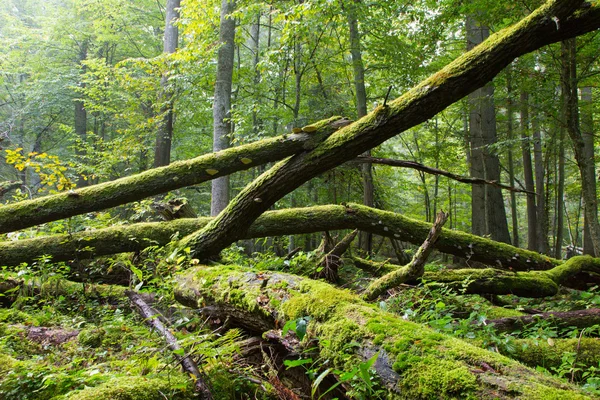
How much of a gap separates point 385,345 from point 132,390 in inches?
56.9

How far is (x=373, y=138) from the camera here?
4324mm

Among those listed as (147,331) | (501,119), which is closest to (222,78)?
(147,331)

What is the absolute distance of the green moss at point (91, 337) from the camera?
3551 mm

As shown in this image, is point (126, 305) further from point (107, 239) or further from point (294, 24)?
point (294, 24)

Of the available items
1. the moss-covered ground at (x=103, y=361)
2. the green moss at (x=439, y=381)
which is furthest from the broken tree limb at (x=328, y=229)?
the green moss at (x=439, y=381)

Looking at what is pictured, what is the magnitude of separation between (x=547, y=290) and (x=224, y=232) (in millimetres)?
4517

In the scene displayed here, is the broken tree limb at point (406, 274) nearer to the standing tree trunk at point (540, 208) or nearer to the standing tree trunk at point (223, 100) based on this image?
the standing tree trunk at point (223, 100)

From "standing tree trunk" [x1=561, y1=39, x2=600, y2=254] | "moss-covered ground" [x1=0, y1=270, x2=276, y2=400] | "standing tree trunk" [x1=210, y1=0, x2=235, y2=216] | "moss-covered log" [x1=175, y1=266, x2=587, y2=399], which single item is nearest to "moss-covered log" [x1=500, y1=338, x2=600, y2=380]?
"moss-covered log" [x1=175, y1=266, x2=587, y2=399]

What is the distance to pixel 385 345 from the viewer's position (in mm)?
2186

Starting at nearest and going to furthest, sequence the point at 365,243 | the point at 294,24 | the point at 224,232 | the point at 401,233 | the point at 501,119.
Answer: the point at 224,232, the point at 401,233, the point at 294,24, the point at 365,243, the point at 501,119

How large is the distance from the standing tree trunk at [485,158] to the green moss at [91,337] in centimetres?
970

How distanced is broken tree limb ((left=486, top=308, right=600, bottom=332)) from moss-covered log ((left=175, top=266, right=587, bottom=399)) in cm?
186

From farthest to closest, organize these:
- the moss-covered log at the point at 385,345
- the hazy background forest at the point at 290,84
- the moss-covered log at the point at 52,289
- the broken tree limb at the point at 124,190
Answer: the hazy background forest at the point at 290,84 < the broken tree limb at the point at 124,190 < the moss-covered log at the point at 52,289 < the moss-covered log at the point at 385,345

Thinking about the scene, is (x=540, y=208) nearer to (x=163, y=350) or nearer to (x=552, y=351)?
(x=552, y=351)
